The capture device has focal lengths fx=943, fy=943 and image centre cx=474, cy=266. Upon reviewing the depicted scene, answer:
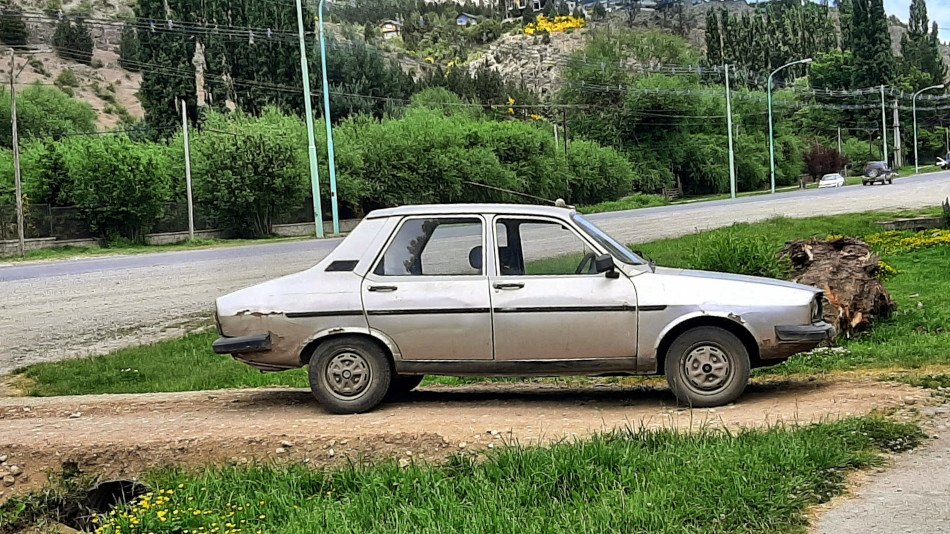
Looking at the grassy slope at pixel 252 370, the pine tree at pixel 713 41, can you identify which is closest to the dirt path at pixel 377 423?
the grassy slope at pixel 252 370

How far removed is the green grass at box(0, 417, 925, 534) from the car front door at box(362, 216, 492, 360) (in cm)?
153

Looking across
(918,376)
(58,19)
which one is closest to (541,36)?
(58,19)

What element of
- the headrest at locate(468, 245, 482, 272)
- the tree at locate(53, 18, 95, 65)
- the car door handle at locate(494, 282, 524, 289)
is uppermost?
the tree at locate(53, 18, 95, 65)

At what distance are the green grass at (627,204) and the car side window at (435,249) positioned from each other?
3117cm

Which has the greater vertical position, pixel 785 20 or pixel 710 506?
pixel 785 20

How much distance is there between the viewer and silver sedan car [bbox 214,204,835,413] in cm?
729

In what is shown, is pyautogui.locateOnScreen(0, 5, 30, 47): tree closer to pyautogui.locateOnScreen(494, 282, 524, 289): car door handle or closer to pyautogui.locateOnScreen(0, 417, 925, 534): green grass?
pyautogui.locateOnScreen(494, 282, 524, 289): car door handle

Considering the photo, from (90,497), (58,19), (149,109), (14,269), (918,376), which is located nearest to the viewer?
(90,497)

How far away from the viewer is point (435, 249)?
7.86 m

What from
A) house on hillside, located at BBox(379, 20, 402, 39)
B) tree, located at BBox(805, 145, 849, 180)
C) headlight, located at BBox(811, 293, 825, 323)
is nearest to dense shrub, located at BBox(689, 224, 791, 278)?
headlight, located at BBox(811, 293, 825, 323)

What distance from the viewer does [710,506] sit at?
4777 millimetres

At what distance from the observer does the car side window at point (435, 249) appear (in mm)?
7641

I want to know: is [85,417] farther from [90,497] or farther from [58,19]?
[58,19]

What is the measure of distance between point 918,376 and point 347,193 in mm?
28223
